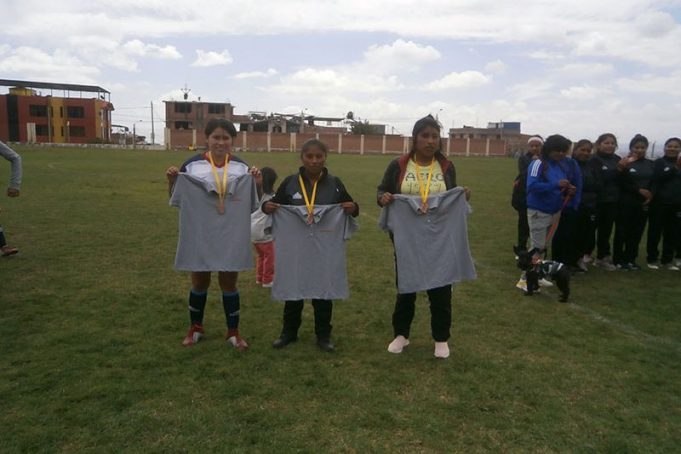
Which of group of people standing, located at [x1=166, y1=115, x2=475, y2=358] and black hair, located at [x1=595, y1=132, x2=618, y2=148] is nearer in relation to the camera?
group of people standing, located at [x1=166, y1=115, x2=475, y2=358]

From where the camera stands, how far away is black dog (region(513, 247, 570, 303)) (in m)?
6.75

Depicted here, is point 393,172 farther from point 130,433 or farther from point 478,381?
point 130,433

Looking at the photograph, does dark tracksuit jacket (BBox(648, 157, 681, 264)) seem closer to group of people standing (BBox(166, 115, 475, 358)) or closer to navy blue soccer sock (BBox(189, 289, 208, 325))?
group of people standing (BBox(166, 115, 475, 358))

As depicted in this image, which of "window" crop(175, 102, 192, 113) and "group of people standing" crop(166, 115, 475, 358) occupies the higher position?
"window" crop(175, 102, 192, 113)

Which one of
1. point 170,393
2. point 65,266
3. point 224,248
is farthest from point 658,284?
point 65,266

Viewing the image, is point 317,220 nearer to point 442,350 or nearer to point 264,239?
point 442,350

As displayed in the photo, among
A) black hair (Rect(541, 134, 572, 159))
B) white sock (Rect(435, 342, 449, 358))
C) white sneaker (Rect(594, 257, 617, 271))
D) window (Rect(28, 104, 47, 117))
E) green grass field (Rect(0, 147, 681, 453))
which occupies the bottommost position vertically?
green grass field (Rect(0, 147, 681, 453))

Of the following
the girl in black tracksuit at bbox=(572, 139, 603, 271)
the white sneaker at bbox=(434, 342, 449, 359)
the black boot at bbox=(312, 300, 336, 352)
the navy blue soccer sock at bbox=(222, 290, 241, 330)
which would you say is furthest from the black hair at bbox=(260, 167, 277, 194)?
the girl in black tracksuit at bbox=(572, 139, 603, 271)

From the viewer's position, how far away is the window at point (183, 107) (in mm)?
90312

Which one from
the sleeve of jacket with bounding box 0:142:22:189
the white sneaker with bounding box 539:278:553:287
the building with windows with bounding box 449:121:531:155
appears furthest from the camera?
the building with windows with bounding box 449:121:531:155

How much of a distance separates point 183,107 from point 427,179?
3629 inches

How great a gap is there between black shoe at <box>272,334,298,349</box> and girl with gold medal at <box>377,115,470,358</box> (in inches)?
38.1

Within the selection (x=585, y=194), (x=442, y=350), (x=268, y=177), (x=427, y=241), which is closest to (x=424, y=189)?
(x=427, y=241)

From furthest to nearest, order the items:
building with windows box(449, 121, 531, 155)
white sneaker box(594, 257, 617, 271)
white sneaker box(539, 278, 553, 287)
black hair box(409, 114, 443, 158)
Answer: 1. building with windows box(449, 121, 531, 155)
2. white sneaker box(594, 257, 617, 271)
3. white sneaker box(539, 278, 553, 287)
4. black hair box(409, 114, 443, 158)
